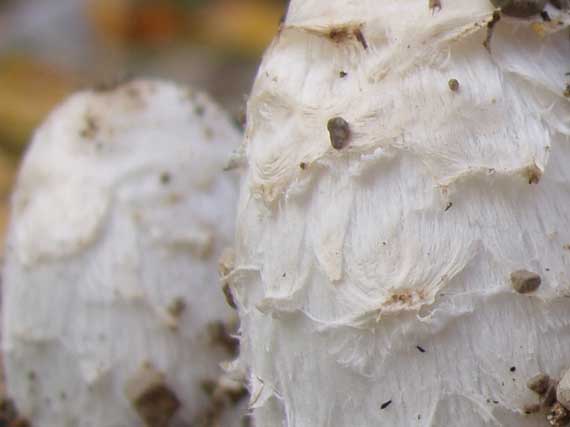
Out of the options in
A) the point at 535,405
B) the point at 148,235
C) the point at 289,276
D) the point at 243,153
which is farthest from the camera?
the point at 148,235

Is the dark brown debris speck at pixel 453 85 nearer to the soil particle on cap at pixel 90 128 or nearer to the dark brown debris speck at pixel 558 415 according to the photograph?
the dark brown debris speck at pixel 558 415

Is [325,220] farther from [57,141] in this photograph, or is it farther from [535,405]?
[57,141]

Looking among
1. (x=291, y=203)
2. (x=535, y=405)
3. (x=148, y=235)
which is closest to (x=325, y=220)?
(x=291, y=203)

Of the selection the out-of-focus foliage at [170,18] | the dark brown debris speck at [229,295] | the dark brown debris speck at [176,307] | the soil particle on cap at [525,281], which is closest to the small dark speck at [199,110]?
the dark brown debris speck at [176,307]

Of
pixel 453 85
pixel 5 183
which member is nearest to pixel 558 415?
pixel 453 85

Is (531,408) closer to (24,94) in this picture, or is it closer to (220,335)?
(220,335)

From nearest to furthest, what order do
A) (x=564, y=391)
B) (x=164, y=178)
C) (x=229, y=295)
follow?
1. (x=564, y=391)
2. (x=229, y=295)
3. (x=164, y=178)
